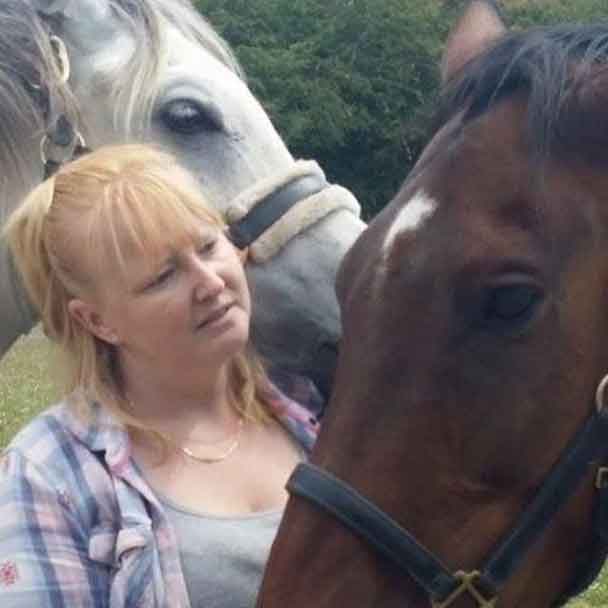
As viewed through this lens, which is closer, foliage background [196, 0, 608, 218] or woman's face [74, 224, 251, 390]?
woman's face [74, 224, 251, 390]

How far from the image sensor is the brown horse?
6.37 feet

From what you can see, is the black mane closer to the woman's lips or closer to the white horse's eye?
the woman's lips

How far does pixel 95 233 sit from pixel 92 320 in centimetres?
17

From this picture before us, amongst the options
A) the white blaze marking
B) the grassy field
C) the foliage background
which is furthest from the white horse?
the foliage background

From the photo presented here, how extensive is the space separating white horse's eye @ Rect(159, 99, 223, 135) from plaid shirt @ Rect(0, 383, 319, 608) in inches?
57.0

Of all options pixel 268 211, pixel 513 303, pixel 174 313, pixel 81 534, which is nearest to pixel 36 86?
pixel 268 211

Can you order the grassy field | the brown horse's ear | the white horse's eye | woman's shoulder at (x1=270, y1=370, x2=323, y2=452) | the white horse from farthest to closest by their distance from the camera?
the grassy field, the white horse's eye, the white horse, the brown horse's ear, woman's shoulder at (x1=270, y1=370, x2=323, y2=452)

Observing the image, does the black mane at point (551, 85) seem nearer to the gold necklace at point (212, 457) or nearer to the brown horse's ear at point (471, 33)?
the brown horse's ear at point (471, 33)

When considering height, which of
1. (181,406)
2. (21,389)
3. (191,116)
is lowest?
(21,389)

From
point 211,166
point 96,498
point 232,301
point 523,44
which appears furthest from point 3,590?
point 211,166

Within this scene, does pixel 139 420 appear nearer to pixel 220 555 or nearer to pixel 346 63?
pixel 220 555

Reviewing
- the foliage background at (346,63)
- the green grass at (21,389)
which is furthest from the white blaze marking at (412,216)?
Result: the foliage background at (346,63)

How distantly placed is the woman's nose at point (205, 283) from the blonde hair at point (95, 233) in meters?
0.06

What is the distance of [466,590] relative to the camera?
1.96m
